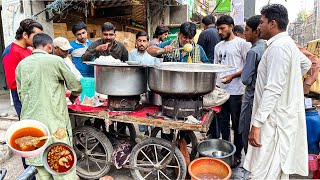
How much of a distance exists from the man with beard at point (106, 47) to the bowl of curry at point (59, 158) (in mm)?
1929

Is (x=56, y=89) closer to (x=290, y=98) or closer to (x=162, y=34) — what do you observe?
(x=290, y=98)

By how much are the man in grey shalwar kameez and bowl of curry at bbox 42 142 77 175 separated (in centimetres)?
221

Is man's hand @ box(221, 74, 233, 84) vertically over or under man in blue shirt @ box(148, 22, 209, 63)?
under

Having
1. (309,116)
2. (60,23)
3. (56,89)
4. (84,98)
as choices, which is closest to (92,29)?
(60,23)

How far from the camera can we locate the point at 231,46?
12.4 feet

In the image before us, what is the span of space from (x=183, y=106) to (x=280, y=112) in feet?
Answer: 3.28

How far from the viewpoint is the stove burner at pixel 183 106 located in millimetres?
2816

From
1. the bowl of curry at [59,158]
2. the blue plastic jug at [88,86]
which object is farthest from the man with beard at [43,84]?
the bowl of curry at [59,158]

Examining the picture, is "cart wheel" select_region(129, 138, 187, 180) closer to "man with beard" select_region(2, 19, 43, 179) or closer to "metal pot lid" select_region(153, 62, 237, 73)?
"metal pot lid" select_region(153, 62, 237, 73)

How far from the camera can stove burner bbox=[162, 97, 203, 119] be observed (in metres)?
2.82

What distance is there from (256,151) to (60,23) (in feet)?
21.1

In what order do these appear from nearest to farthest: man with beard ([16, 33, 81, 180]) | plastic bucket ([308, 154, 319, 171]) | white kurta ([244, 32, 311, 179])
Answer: white kurta ([244, 32, 311, 179]) → man with beard ([16, 33, 81, 180]) → plastic bucket ([308, 154, 319, 171])

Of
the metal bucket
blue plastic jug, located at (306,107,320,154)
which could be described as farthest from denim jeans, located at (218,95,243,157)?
blue plastic jug, located at (306,107,320,154)

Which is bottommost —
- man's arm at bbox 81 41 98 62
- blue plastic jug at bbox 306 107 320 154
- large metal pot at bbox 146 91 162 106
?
blue plastic jug at bbox 306 107 320 154
